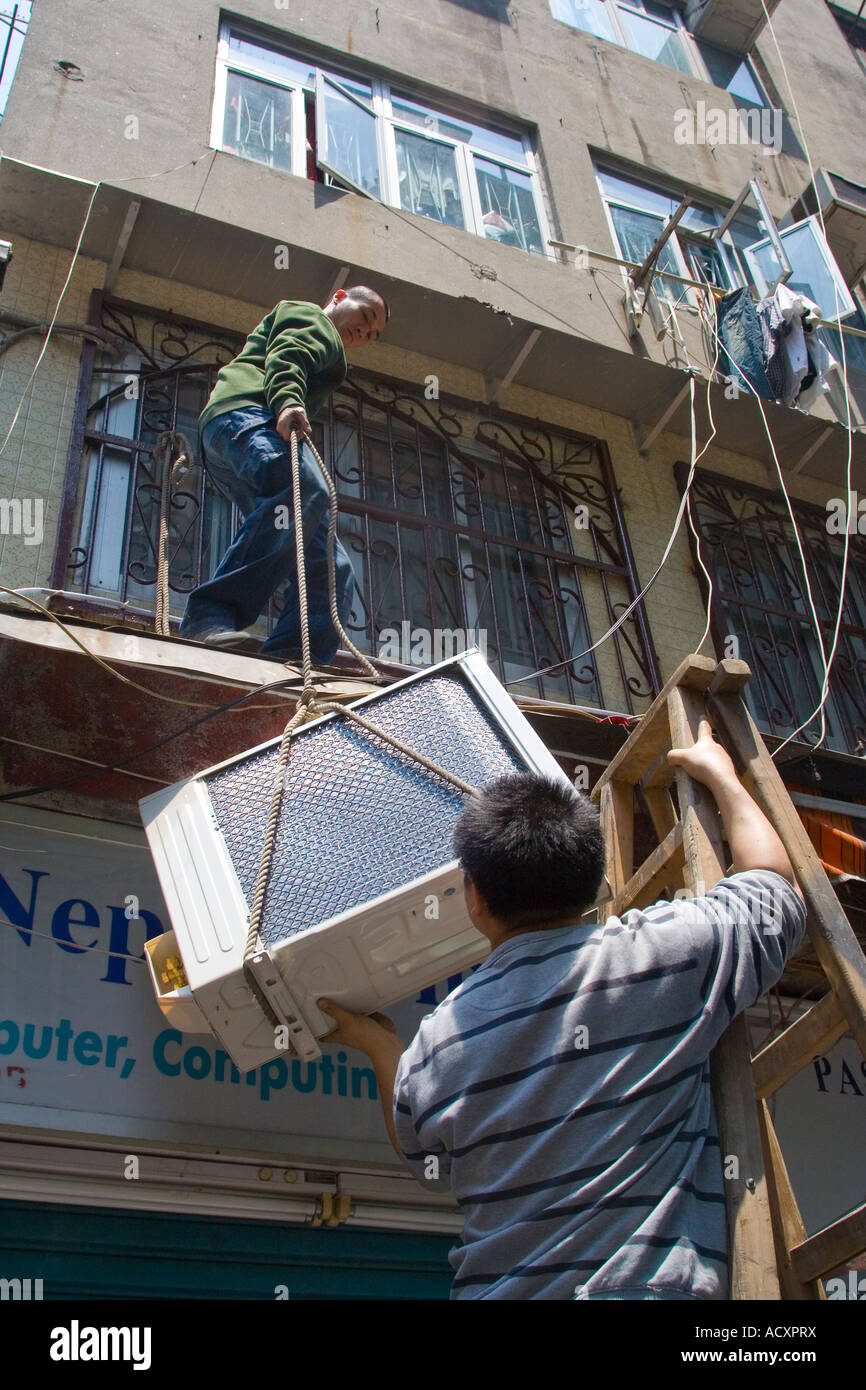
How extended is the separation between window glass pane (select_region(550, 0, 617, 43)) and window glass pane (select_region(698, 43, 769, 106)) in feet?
3.39

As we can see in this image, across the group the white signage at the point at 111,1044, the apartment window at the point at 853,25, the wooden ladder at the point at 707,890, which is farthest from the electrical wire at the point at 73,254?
the apartment window at the point at 853,25

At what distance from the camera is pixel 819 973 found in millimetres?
4773

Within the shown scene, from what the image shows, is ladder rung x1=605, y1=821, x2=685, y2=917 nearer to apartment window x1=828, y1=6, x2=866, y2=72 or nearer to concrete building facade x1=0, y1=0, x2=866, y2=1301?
concrete building facade x1=0, y1=0, x2=866, y2=1301

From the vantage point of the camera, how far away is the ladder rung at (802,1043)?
2.33 metres

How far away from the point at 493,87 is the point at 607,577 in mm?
4868

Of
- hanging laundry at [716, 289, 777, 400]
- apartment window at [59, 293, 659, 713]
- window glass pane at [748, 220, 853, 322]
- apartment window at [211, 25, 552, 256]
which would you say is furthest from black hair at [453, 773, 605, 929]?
window glass pane at [748, 220, 853, 322]

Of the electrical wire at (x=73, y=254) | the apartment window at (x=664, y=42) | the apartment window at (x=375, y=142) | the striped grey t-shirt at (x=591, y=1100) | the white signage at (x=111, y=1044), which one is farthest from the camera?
the apartment window at (x=664, y=42)

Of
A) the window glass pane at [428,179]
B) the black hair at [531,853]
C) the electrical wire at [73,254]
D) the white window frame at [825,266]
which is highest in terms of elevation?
the window glass pane at [428,179]

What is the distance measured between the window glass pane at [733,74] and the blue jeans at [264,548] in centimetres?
841

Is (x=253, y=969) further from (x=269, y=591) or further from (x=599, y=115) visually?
(x=599, y=115)

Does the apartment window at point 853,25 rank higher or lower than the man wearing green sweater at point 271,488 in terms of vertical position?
higher

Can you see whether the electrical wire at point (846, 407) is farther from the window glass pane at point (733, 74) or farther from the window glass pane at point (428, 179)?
the window glass pane at point (428, 179)

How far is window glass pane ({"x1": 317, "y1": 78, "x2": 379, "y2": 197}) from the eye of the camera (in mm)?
7336
